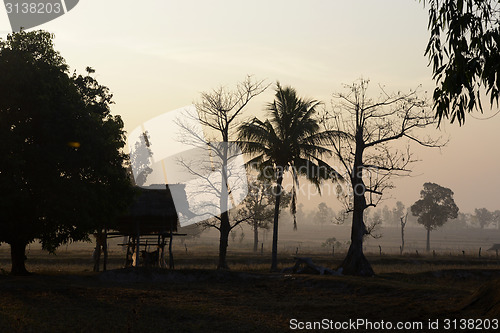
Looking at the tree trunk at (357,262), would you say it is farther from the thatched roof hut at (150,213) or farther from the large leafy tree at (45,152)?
the large leafy tree at (45,152)

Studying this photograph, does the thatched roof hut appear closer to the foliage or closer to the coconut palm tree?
the coconut palm tree

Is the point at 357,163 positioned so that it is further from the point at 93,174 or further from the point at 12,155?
the point at 12,155

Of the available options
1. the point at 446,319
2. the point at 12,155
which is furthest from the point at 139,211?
the point at 446,319

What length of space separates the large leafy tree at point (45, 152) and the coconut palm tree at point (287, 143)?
500 inches

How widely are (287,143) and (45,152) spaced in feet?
57.1

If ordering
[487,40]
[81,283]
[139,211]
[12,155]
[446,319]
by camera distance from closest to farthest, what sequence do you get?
[487,40], [446,319], [12,155], [81,283], [139,211]

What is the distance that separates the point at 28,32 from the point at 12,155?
6341mm

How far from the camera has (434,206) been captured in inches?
4481

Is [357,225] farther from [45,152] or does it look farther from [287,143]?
[45,152]

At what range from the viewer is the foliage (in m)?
113

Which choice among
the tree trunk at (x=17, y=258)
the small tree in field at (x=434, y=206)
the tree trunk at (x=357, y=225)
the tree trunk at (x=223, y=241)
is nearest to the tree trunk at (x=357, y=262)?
the tree trunk at (x=357, y=225)

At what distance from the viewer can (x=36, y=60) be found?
26562 mm

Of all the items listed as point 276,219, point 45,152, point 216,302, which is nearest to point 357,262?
point 276,219

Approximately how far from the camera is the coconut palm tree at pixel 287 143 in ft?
126
